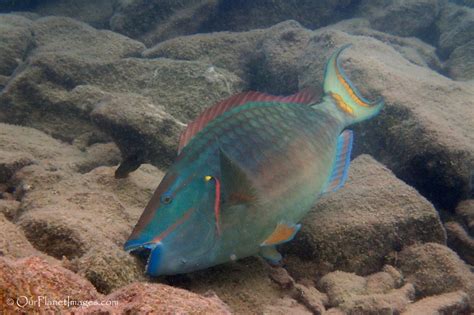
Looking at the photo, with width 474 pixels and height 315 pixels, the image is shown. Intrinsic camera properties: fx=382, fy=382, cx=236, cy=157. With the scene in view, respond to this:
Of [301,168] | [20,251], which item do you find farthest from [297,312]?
[20,251]

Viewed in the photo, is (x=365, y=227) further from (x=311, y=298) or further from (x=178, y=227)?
(x=178, y=227)

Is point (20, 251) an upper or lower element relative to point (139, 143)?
upper

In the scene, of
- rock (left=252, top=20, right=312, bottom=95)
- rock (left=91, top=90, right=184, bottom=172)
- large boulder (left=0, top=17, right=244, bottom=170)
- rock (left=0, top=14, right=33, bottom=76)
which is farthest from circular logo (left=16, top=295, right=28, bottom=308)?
rock (left=0, top=14, right=33, bottom=76)

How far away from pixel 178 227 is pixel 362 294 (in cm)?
130

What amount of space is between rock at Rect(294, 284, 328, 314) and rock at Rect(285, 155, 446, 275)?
0.30m

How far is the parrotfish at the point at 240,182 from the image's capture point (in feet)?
6.21

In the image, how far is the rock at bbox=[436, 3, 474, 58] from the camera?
7645mm

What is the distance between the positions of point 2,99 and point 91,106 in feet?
3.81

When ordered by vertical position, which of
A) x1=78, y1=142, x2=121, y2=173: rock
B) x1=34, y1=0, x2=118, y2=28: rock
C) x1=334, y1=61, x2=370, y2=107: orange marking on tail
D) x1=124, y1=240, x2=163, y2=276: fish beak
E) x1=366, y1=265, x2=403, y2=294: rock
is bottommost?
x1=34, y1=0, x2=118, y2=28: rock

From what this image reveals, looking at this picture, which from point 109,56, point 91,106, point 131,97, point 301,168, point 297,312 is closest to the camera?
point 297,312

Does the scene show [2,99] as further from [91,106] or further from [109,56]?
[109,56]

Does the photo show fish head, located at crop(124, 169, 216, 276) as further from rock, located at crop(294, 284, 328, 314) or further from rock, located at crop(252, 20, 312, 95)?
rock, located at crop(252, 20, 312, 95)

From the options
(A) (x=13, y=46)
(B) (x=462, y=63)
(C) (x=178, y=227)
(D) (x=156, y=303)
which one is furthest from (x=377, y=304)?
(B) (x=462, y=63)

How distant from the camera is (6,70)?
596 centimetres
